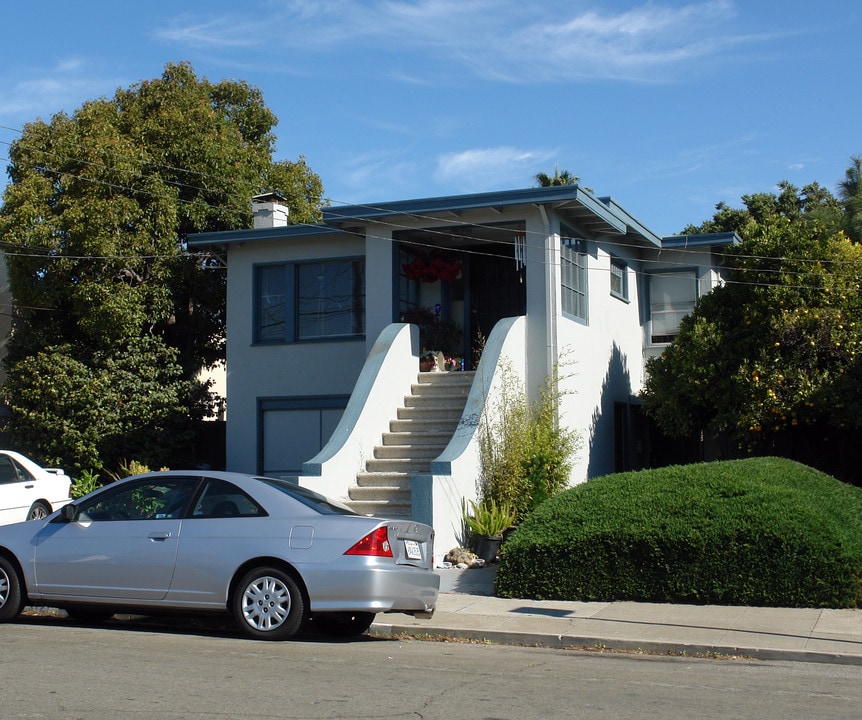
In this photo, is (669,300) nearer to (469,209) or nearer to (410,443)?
(469,209)

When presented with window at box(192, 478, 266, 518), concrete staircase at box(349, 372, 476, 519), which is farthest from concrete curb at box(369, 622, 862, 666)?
concrete staircase at box(349, 372, 476, 519)

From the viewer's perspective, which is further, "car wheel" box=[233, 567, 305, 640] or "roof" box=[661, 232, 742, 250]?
"roof" box=[661, 232, 742, 250]

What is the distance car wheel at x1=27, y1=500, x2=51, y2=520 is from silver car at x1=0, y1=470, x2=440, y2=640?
5348mm

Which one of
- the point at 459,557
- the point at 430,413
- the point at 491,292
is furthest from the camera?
the point at 491,292

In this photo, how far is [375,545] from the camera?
347 inches

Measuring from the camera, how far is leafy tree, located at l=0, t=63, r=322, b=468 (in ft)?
62.3

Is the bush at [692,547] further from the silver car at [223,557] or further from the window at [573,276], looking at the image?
the window at [573,276]

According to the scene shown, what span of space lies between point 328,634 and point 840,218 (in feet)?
74.6

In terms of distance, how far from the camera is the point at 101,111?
20.5m

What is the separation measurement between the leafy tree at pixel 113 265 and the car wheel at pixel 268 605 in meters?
11.1

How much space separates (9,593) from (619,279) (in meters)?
14.0

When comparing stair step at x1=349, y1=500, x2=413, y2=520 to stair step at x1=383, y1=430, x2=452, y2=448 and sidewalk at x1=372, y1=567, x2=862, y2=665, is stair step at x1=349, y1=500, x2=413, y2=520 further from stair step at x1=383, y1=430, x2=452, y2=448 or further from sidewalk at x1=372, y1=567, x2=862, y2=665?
sidewalk at x1=372, y1=567, x2=862, y2=665

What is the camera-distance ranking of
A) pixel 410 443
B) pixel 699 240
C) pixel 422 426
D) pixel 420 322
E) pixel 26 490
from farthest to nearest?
1. pixel 699 240
2. pixel 420 322
3. pixel 422 426
4. pixel 410 443
5. pixel 26 490

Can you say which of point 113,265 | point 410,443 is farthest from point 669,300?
point 113,265
